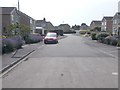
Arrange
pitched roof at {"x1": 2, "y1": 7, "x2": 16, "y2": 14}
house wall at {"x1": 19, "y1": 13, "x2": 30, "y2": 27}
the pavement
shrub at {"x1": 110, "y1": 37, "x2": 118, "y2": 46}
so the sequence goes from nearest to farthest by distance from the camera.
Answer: the pavement, shrub at {"x1": 110, "y1": 37, "x2": 118, "y2": 46}, pitched roof at {"x1": 2, "y1": 7, "x2": 16, "y2": 14}, house wall at {"x1": 19, "y1": 13, "x2": 30, "y2": 27}

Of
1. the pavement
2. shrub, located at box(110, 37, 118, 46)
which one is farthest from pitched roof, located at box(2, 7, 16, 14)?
the pavement

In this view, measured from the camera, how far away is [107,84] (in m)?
9.82

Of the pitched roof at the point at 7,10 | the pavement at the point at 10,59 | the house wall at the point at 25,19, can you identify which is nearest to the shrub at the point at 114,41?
the pavement at the point at 10,59

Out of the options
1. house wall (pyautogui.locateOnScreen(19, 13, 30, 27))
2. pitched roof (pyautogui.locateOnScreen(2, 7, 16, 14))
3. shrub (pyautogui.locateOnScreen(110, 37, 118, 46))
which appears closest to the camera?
shrub (pyautogui.locateOnScreen(110, 37, 118, 46))

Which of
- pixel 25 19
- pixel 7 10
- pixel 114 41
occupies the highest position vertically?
pixel 7 10

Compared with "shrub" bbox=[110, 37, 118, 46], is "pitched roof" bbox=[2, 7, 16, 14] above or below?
above

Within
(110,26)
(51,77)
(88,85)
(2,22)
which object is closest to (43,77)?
(51,77)

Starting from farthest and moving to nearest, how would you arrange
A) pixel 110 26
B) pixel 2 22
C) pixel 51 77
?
pixel 110 26 < pixel 2 22 < pixel 51 77

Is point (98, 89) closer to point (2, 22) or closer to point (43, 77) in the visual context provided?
point (43, 77)

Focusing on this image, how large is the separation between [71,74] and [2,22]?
170ft

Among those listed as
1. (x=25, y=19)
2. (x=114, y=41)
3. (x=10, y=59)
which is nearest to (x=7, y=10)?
(x=25, y=19)

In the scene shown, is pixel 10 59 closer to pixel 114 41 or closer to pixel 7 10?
pixel 114 41

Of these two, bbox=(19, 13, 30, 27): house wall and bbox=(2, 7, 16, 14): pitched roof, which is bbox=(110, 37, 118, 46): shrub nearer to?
bbox=(2, 7, 16, 14): pitched roof

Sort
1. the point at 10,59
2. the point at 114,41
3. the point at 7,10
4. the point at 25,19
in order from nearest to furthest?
the point at 10,59, the point at 114,41, the point at 7,10, the point at 25,19
